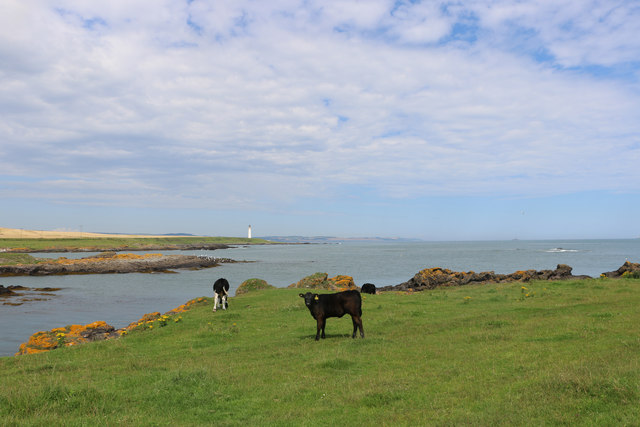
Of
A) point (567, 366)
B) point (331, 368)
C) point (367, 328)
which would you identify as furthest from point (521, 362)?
point (367, 328)

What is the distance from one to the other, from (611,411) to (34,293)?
6140 cm

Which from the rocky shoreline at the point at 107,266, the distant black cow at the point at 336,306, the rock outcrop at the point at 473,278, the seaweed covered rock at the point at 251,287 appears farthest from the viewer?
the rocky shoreline at the point at 107,266

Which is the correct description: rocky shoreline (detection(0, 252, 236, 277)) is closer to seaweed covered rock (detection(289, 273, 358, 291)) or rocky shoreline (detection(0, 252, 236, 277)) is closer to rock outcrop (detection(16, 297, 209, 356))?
seaweed covered rock (detection(289, 273, 358, 291))

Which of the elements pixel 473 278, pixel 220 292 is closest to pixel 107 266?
pixel 220 292

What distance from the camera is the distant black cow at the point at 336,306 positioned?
58.0 ft

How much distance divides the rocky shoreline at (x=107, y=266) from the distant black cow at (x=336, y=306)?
78.7m

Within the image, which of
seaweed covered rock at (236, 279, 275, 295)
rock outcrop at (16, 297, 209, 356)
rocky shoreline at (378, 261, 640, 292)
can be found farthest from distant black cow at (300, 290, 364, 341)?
rocky shoreline at (378, 261, 640, 292)

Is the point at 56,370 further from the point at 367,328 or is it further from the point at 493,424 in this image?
the point at 493,424

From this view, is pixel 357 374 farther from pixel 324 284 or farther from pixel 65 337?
pixel 324 284

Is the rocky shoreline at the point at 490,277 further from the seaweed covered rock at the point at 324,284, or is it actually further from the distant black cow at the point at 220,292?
the distant black cow at the point at 220,292

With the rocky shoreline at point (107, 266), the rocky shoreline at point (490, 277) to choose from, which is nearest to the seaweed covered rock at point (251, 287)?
Result: the rocky shoreline at point (490, 277)

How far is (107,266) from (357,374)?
9076 cm

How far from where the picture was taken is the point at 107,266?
295 ft

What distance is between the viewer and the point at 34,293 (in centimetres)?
5303
